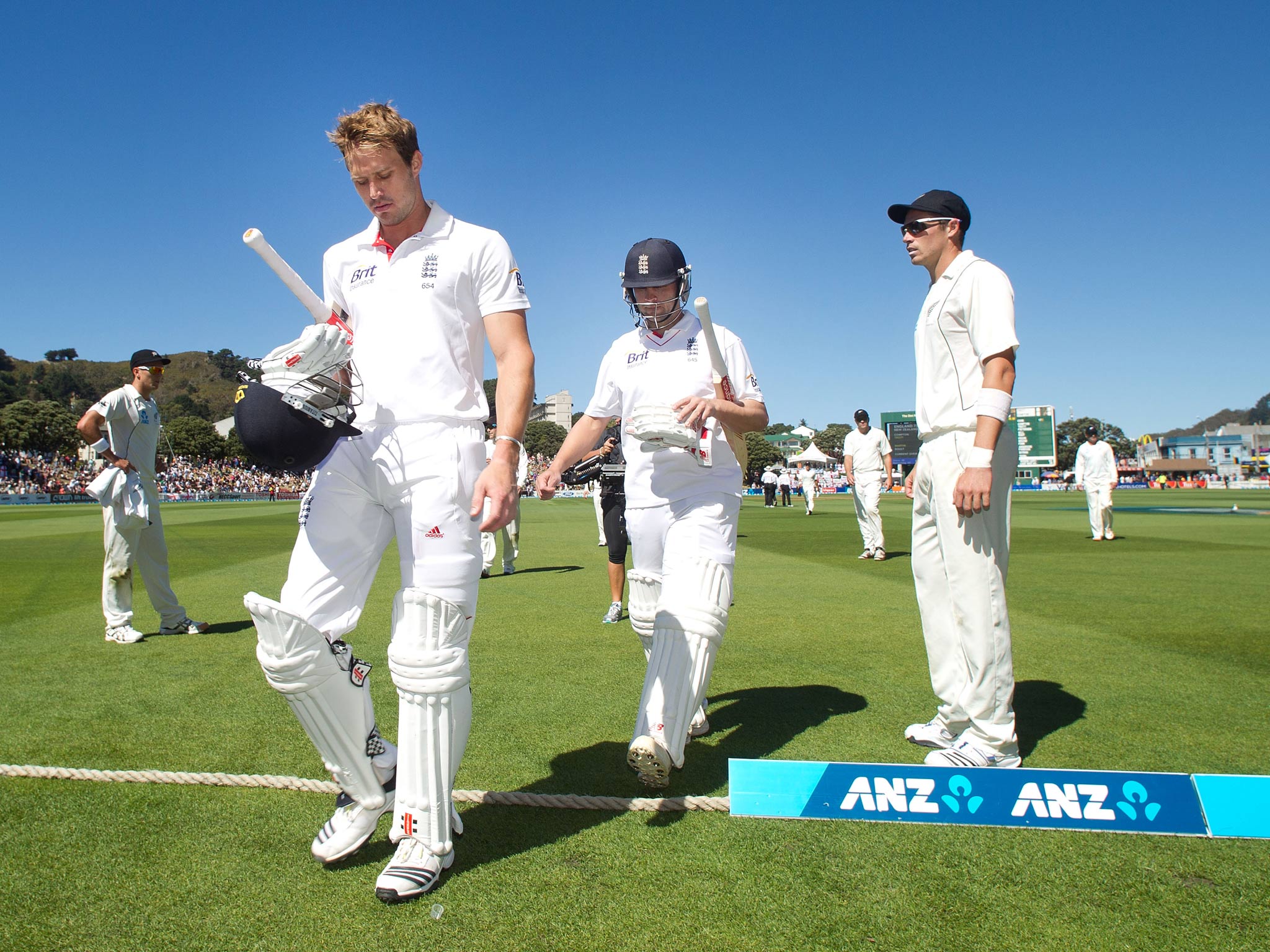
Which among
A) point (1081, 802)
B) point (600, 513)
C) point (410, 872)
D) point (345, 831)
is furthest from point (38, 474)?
point (1081, 802)

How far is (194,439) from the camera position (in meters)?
81.7

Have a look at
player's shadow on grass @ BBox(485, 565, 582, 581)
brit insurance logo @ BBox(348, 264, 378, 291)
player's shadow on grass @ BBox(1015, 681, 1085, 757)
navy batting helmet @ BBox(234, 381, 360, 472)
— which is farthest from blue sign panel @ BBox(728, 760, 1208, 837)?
player's shadow on grass @ BBox(485, 565, 582, 581)

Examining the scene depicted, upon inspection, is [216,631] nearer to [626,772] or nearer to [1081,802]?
[626,772]

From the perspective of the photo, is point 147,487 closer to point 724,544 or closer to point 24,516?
point 724,544

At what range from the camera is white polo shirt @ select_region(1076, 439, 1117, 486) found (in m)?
16.4

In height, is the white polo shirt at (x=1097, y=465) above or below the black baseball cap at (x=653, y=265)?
below

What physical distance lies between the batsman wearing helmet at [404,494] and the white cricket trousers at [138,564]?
5.13m

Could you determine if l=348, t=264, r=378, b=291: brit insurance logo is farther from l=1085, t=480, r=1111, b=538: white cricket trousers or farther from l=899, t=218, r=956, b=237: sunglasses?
l=1085, t=480, r=1111, b=538: white cricket trousers

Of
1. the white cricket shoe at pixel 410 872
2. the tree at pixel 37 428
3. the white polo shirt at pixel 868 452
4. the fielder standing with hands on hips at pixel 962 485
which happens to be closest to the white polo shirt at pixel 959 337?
the fielder standing with hands on hips at pixel 962 485

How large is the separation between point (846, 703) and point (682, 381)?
7.35ft

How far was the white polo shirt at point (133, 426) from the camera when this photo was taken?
23.2 ft

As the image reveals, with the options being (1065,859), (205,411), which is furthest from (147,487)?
(205,411)

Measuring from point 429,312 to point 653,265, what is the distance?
52.4 inches

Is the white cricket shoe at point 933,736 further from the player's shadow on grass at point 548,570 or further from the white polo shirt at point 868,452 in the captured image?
the white polo shirt at point 868,452
